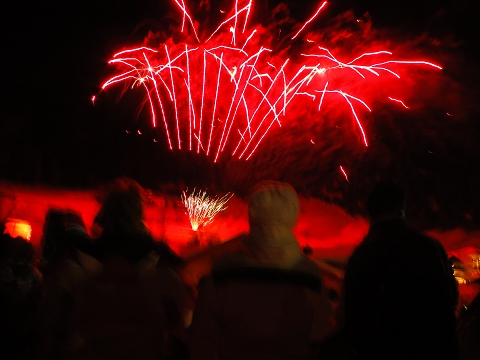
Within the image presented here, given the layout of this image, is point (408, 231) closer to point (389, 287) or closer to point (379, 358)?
point (389, 287)

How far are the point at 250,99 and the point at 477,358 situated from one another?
403 inches

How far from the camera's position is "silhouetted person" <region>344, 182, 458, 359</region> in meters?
2.41

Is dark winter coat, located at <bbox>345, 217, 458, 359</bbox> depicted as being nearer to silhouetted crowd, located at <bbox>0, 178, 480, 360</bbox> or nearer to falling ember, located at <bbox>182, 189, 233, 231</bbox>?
silhouetted crowd, located at <bbox>0, 178, 480, 360</bbox>

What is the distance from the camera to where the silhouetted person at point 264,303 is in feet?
7.77

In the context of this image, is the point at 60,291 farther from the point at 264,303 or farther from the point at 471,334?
the point at 471,334

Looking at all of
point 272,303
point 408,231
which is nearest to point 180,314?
point 272,303

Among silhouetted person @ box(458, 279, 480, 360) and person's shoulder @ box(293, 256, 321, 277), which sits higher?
person's shoulder @ box(293, 256, 321, 277)

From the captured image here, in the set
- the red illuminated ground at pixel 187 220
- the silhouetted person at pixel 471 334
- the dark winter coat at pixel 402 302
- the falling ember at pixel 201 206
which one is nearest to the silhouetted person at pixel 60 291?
the dark winter coat at pixel 402 302

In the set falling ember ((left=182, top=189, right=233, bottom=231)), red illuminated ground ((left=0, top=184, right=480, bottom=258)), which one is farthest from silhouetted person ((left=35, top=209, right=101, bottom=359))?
falling ember ((left=182, top=189, right=233, bottom=231))

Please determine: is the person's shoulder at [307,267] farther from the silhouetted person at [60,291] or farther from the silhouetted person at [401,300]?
the silhouetted person at [60,291]

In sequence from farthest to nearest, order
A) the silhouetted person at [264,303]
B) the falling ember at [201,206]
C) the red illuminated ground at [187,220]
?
the falling ember at [201,206], the red illuminated ground at [187,220], the silhouetted person at [264,303]

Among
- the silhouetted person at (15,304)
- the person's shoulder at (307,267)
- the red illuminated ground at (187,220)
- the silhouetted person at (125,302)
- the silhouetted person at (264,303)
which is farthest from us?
the red illuminated ground at (187,220)

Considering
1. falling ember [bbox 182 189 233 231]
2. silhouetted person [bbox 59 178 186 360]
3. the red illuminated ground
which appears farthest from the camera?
falling ember [bbox 182 189 233 231]

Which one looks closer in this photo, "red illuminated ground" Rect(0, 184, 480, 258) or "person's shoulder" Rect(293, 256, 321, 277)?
"person's shoulder" Rect(293, 256, 321, 277)
